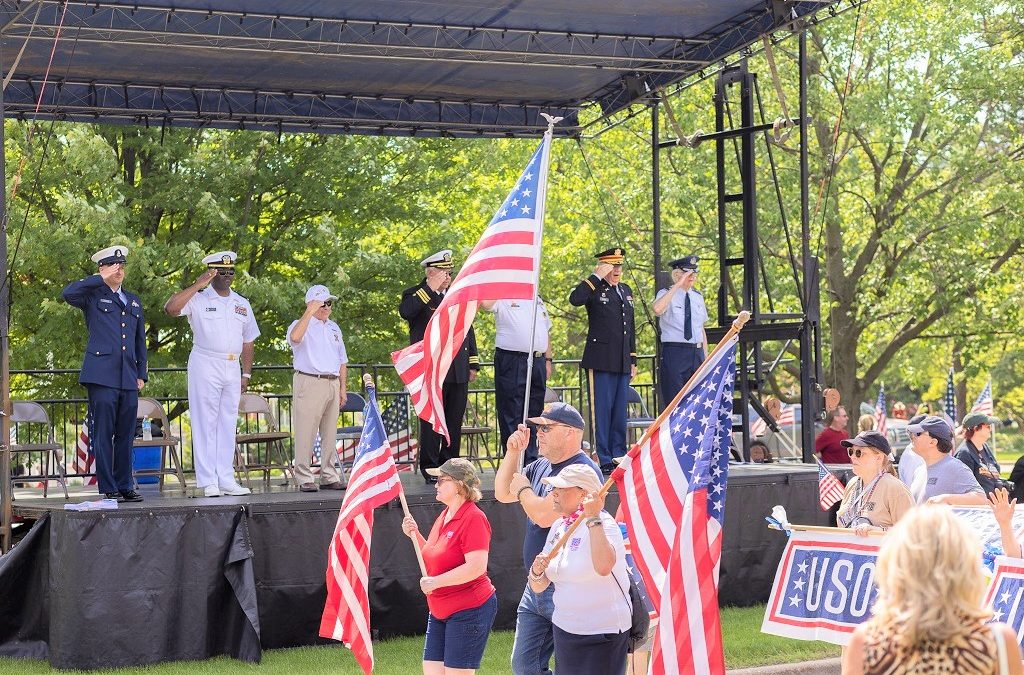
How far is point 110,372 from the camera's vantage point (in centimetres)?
1012

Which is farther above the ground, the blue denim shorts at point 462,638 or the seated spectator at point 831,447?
the seated spectator at point 831,447

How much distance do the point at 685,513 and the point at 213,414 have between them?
5505 millimetres

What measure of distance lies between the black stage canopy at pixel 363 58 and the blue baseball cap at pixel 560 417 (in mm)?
6088

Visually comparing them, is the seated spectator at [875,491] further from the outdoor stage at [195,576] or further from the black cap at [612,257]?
the black cap at [612,257]

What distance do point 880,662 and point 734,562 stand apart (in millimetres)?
8628

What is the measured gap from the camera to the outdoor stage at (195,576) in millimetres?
9438

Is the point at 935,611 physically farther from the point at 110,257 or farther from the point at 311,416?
the point at 311,416

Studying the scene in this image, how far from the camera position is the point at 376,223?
2109 cm

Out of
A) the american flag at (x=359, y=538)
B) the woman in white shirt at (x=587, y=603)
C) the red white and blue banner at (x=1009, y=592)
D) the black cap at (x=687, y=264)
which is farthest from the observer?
the black cap at (x=687, y=264)

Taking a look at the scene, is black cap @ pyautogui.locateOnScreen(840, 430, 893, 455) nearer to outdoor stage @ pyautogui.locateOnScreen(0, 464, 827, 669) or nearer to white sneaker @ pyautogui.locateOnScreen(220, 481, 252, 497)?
outdoor stage @ pyautogui.locateOnScreen(0, 464, 827, 669)

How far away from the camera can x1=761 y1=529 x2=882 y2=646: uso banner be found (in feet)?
26.0

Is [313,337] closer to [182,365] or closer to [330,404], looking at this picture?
[330,404]

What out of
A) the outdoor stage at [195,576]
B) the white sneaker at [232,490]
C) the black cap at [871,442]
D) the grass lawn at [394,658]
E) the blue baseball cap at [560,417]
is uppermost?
the blue baseball cap at [560,417]

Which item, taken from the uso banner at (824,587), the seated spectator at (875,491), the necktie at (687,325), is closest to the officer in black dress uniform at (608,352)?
the necktie at (687,325)
